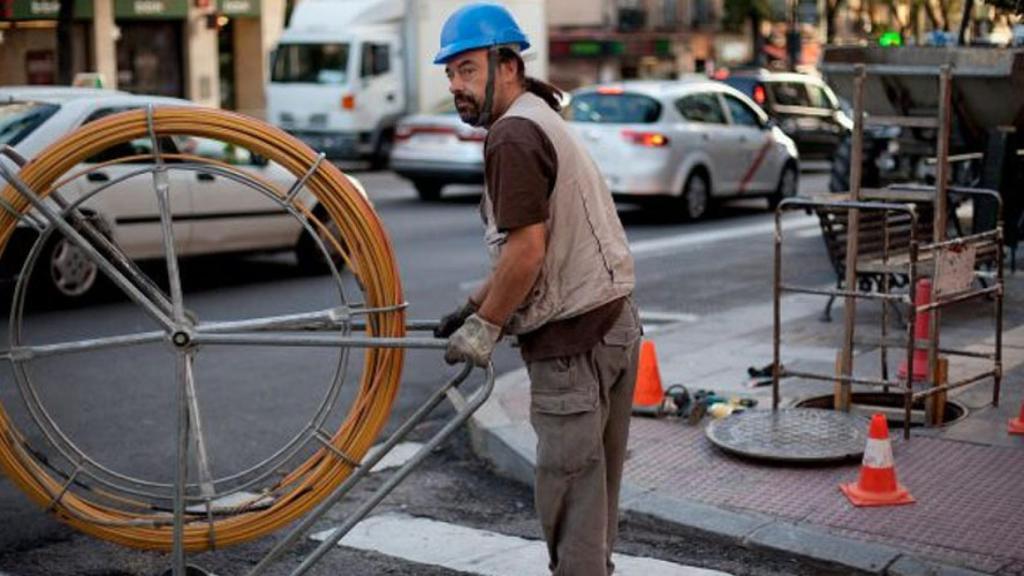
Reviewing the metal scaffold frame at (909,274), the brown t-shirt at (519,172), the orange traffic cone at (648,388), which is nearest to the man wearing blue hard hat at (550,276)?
the brown t-shirt at (519,172)

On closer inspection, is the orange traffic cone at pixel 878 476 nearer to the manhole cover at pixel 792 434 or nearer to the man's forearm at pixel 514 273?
the manhole cover at pixel 792 434

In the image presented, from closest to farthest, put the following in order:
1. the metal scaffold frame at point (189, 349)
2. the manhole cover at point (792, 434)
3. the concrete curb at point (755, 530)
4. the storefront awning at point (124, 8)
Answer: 1. the metal scaffold frame at point (189, 349)
2. the concrete curb at point (755, 530)
3. the manhole cover at point (792, 434)
4. the storefront awning at point (124, 8)

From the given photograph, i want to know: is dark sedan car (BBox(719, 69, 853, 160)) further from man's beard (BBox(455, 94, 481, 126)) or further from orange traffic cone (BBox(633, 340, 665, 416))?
man's beard (BBox(455, 94, 481, 126))

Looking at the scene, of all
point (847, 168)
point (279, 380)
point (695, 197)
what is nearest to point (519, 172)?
point (279, 380)

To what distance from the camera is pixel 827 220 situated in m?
10.8

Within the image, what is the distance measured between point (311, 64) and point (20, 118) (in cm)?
1631

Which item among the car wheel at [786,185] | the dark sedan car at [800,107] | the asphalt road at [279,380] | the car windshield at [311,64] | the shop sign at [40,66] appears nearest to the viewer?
the asphalt road at [279,380]

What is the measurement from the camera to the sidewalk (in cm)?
591

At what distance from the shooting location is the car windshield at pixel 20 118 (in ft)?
37.9

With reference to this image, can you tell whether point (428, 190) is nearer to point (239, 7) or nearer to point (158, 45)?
point (158, 45)

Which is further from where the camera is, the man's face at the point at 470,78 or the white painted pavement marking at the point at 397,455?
the white painted pavement marking at the point at 397,455

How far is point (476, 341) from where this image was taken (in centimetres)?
465

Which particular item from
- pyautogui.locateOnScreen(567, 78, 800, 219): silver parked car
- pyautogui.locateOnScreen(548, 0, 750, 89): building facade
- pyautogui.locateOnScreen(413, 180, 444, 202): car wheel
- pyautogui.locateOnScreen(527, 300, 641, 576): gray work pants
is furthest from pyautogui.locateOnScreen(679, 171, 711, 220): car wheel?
pyautogui.locateOnScreen(548, 0, 750, 89): building facade

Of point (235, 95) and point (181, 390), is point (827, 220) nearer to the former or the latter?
point (181, 390)
